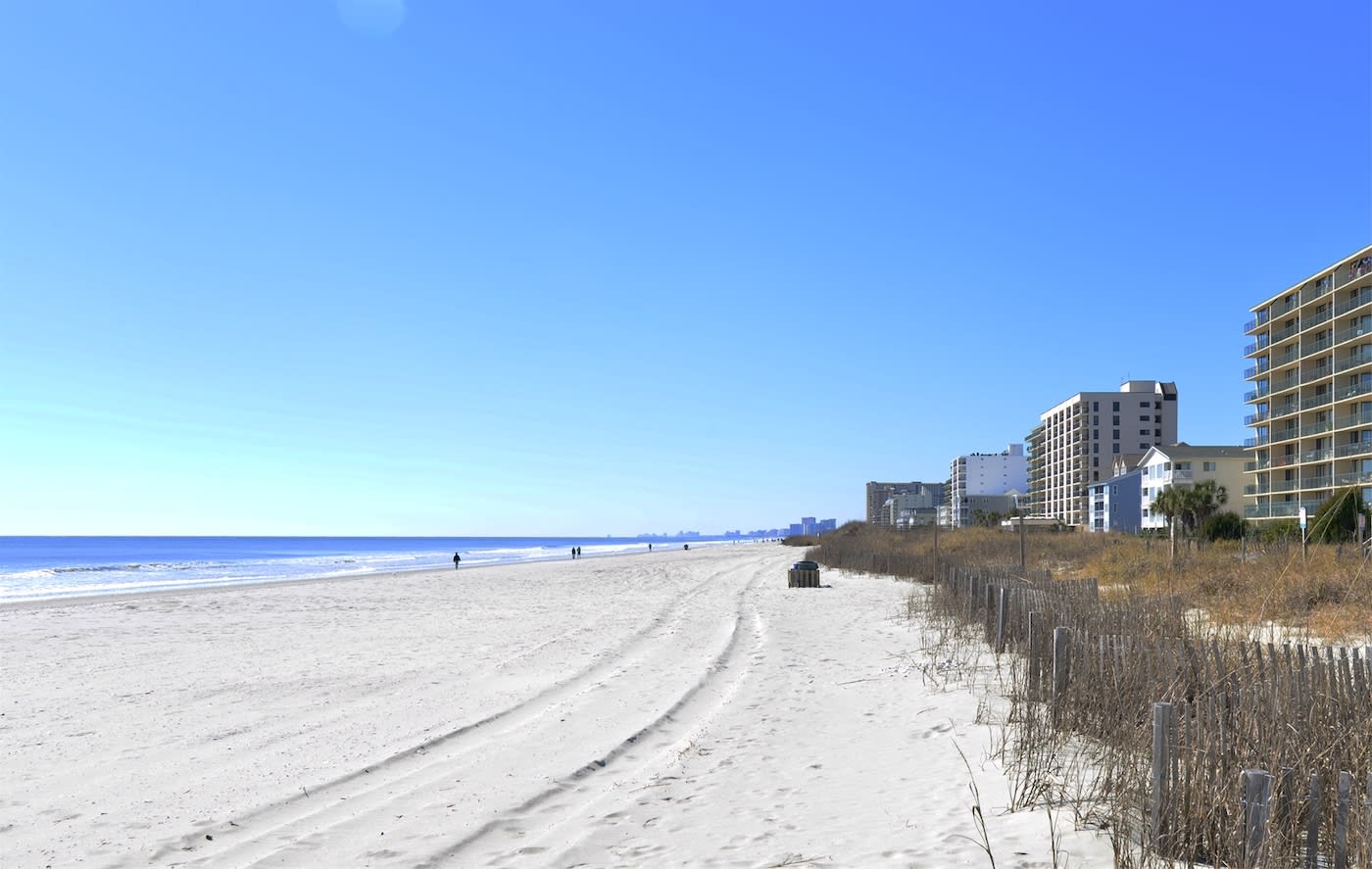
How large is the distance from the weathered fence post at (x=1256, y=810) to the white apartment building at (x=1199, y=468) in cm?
7136

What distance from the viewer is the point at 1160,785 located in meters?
4.05

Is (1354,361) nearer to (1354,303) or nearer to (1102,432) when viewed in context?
(1354,303)

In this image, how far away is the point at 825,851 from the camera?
4.67m

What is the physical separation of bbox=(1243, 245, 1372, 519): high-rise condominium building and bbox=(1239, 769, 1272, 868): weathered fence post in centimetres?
5068

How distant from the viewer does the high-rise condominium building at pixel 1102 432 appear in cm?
10081

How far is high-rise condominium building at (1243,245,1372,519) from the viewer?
4884cm

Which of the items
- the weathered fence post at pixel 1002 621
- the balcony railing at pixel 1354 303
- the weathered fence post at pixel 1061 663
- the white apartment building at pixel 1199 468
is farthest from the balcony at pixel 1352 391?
the weathered fence post at pixel 1061 663

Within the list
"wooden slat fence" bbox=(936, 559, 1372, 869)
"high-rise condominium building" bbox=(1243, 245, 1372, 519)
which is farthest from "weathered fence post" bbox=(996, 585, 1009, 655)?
"high-rise condominium building" bbox=(1243, 245, 1372, 519)

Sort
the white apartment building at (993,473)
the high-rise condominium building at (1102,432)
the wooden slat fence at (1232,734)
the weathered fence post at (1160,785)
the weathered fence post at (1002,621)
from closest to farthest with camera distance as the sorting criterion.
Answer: the wooden slat fence at (1232,734) → the weathered fence post at (1160,785) → the weathered fence post at (1002,621) → the high-rise condominium building at (1102,432) → the white apartment building at (993,473)

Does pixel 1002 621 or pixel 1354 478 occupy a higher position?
pixel 1354 478

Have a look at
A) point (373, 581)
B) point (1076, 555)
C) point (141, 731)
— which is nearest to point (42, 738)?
point (141, 731)

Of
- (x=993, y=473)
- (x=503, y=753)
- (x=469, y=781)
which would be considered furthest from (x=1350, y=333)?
(x=993, y=473)

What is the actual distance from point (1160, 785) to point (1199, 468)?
7425 cm

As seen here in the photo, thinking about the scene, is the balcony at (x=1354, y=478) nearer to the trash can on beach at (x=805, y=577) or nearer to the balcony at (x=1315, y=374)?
the balcony at (x=1315, y=374)
